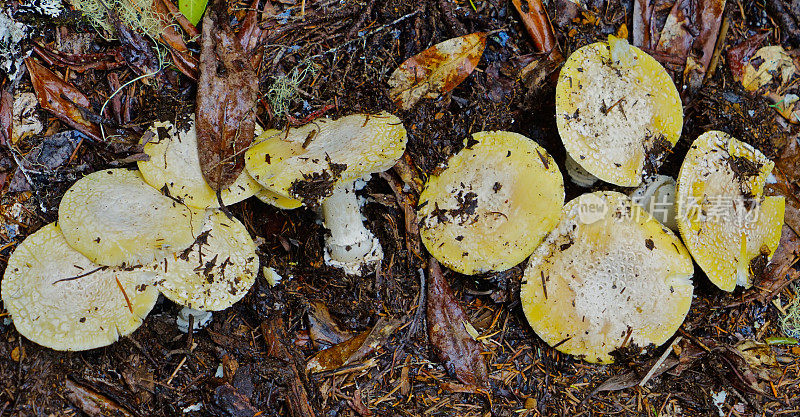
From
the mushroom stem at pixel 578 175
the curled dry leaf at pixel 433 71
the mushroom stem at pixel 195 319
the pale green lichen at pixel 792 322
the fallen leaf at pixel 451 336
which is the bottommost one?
the pale green lichen at pixel 792 322

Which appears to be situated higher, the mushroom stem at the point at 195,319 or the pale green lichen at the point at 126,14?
the pale green lichen at the point at 126,14

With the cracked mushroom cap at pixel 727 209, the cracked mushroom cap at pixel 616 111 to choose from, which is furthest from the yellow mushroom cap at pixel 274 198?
the cracked mushroom cap at pixel 727 209

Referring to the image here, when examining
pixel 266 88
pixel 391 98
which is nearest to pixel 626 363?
pixel 391 98

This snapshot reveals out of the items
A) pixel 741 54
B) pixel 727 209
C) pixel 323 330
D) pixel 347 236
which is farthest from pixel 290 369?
pixel 741 54

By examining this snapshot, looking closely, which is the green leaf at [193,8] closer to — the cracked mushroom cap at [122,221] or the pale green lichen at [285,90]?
the pale green lichen at [285,90]

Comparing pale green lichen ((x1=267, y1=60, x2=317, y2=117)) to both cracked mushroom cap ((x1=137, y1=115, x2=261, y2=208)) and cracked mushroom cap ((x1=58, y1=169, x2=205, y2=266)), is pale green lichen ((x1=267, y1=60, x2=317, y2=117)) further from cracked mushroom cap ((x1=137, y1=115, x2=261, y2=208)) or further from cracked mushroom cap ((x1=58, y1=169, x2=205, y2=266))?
cracked mushroom cap ((x1=58, y1=169, x2=205, y2=266))

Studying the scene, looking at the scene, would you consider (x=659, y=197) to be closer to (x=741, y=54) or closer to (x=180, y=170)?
(x=741, y=54)

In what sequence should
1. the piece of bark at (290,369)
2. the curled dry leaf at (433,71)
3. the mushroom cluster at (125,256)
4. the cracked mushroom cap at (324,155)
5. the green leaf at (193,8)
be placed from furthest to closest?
the curled dry leaf at (433,71) → the green leaf at (193,8) → the piece of bark at (290,369) → the mushroom cluster at (125,256) → the cracked mushroom cap at (324,155)

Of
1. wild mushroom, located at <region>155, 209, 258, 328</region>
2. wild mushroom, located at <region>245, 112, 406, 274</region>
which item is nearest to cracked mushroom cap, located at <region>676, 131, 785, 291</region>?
wild mushroom, located at <region>245, 112, 406, 274</region>
